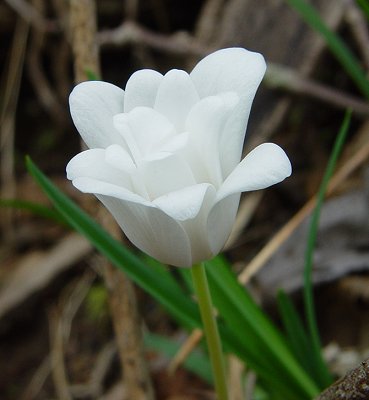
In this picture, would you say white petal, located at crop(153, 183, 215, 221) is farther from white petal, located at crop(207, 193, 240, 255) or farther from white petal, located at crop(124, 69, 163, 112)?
white petal, located at crop(124, 69, 163, 112)

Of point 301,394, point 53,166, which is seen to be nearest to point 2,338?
point 53,166

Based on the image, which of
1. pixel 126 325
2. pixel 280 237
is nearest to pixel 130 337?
pixel 126 325

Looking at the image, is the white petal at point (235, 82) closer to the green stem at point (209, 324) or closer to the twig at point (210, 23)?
the green stem at point (209, 324)

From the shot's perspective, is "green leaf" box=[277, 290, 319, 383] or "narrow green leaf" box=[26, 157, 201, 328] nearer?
"narrow green leaf" box=[26, 157, 201, 328]

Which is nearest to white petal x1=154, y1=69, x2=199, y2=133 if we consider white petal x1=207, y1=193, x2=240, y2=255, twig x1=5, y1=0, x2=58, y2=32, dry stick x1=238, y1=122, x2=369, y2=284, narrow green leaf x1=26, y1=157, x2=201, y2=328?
white petal x1=207, y1=193, x2=240, y2=255

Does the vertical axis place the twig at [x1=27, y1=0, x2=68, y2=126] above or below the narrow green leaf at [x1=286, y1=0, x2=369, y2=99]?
above

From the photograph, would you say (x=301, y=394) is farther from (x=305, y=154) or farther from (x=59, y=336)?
(x=305, y=154)

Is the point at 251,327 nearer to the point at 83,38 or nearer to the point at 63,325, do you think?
the point at 83,38
